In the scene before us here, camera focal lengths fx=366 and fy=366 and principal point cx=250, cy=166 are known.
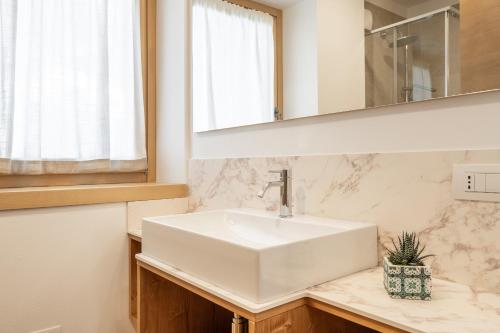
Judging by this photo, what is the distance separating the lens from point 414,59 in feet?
3.39

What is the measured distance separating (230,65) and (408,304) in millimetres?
1278

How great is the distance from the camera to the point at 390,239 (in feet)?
3.43

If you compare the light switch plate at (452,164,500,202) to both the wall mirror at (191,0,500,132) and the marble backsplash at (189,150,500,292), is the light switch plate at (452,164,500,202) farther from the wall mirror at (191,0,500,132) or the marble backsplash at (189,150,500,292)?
the wall mirror at (191,0,500,132)

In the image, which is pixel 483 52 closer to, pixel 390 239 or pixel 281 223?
pixel 390 239

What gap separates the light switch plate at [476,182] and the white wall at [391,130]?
0.06 metres

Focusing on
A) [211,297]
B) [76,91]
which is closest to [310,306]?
[211,297]

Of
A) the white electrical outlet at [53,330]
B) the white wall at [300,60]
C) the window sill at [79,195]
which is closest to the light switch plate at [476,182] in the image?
the white wall at [300,60]

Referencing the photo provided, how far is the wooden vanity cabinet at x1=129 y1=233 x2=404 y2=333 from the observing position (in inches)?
31.8

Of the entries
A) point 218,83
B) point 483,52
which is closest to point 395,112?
point 483,52

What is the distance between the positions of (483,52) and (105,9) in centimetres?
168

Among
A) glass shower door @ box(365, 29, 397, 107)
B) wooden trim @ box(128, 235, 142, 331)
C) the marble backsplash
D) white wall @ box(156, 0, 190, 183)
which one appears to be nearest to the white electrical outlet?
wooden trim @ box(128, 235, 142, 331)

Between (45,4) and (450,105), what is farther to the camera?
(45,4)

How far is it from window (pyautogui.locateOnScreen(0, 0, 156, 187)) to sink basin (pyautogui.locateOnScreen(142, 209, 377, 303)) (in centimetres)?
74

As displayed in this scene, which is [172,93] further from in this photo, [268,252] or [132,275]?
[268,252]
